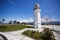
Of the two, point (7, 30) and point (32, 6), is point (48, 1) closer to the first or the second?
point (32, 6)

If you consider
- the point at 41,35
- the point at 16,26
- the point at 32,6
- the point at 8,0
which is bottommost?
the point at 41,35

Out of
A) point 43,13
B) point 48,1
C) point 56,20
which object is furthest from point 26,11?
point 56,20

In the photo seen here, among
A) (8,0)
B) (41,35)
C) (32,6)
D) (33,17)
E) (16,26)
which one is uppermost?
(8,0)

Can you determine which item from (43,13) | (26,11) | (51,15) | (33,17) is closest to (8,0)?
(26,11)

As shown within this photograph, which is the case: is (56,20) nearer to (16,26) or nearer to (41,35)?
(41,35)

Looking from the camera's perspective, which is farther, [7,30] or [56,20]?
[7,30]

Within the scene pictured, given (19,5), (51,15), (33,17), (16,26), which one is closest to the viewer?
(51,15)

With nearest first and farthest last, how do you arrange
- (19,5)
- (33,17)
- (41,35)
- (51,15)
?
(41,35) < (51,15) < (19,5) < (33,17)

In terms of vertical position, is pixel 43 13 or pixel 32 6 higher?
pixel 32 6

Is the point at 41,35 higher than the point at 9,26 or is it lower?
lower
